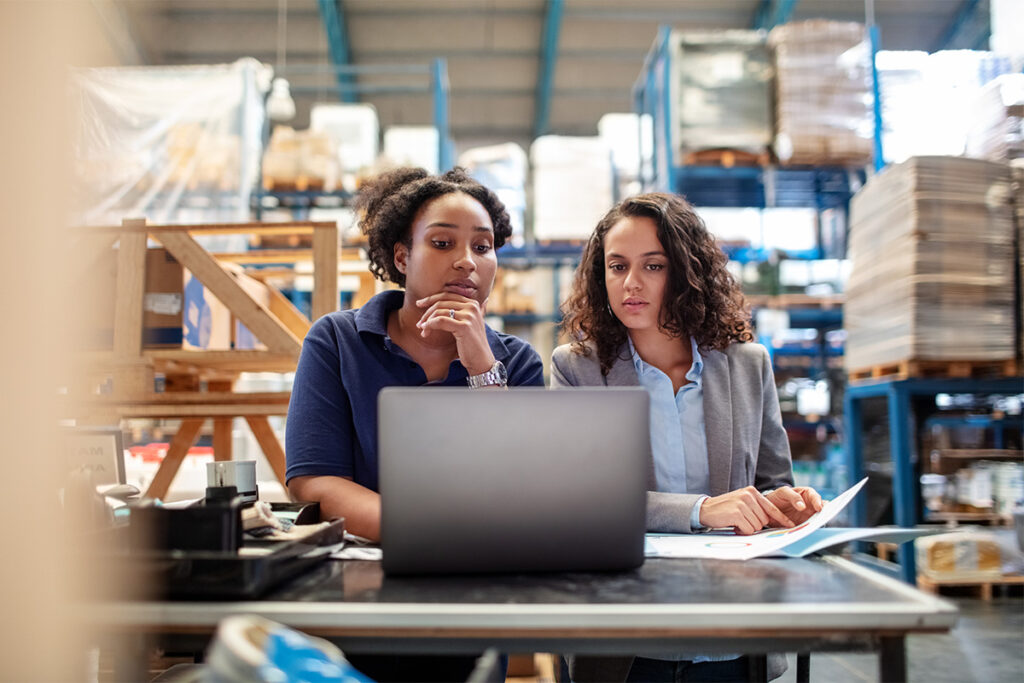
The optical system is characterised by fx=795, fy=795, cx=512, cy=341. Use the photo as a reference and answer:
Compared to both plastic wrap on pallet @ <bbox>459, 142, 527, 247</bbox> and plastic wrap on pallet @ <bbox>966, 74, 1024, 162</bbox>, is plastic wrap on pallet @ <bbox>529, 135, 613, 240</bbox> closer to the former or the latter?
plastic wrap on pallet @ <bbox>459, 142, 527, 247</bbox>

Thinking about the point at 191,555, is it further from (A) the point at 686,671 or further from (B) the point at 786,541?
(A) the point at 686,671

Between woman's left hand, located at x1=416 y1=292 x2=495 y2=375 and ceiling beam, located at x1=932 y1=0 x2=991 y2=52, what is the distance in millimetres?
11957

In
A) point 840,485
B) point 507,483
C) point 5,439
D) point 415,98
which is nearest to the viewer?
point 5,439

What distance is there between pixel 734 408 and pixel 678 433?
0.15m

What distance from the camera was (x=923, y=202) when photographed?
399 centimetres

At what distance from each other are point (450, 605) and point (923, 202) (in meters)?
3.91

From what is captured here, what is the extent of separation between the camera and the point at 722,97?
18.8 feet

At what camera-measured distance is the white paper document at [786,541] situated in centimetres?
113

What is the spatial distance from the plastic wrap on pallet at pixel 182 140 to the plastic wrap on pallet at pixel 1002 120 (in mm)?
5101

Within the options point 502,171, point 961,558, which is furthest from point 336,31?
point 961,558

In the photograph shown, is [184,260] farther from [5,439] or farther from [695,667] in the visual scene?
[5,439]

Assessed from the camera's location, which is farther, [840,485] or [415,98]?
[415,98]

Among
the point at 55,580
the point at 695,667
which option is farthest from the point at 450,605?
the point at 695,667

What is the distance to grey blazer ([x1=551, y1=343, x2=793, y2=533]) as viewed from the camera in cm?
180
